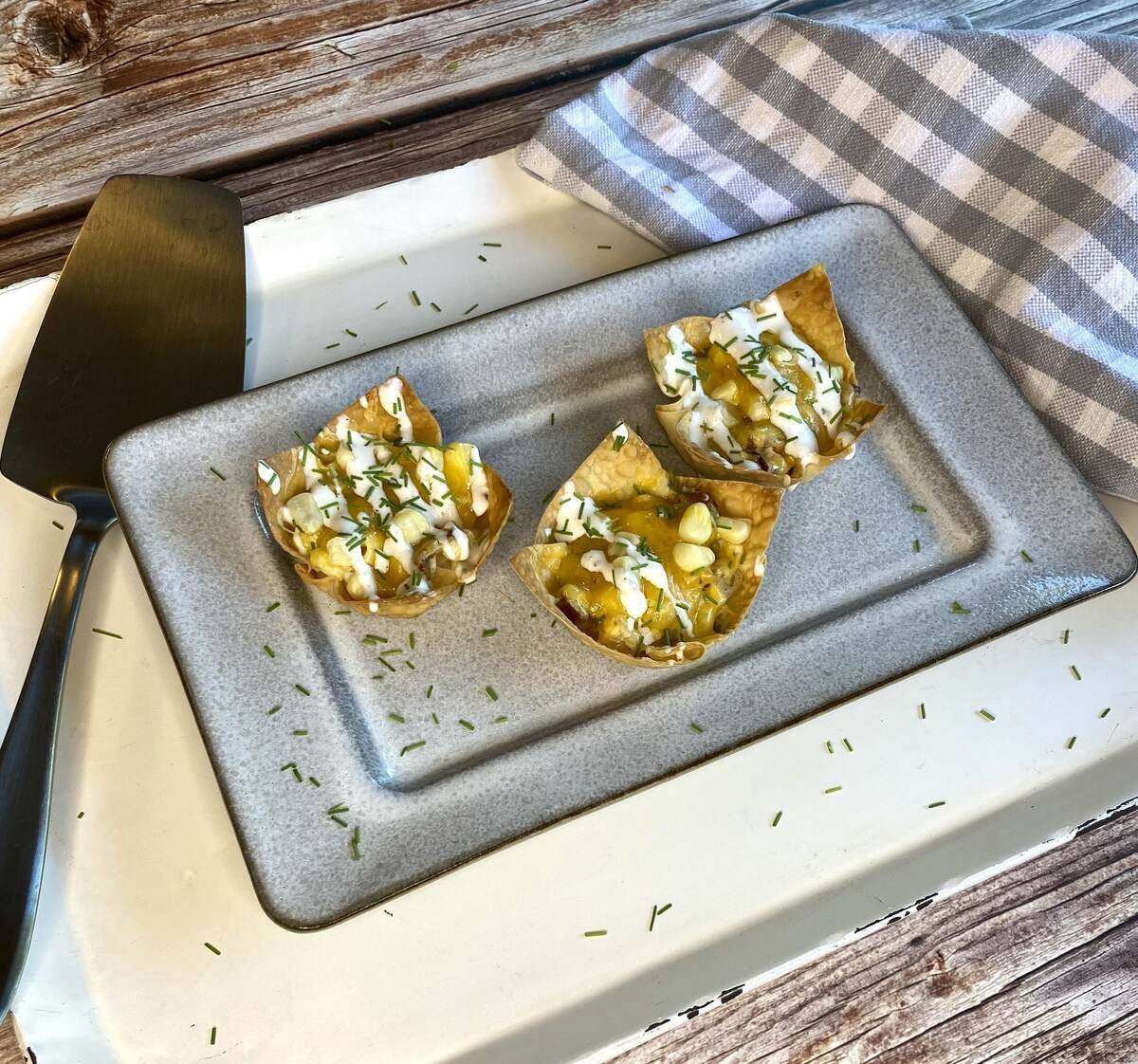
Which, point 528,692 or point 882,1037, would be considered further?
point 882,1037

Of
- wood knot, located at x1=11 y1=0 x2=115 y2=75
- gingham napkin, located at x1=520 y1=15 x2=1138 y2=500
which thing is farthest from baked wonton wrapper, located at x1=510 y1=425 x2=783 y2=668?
wood knot, located at x1=11 y1=0 x2=115 y2=75

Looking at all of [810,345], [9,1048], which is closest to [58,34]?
[810,345]

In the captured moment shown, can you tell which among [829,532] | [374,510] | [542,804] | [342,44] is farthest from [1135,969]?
[342,44]

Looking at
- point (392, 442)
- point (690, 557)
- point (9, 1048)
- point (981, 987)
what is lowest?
point (981, 987)

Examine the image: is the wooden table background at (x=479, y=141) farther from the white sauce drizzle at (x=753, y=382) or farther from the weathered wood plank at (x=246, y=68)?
the white sauce drizzle at (x=753, y=382)

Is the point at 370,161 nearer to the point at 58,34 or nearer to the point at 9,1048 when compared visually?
the point at 58,34

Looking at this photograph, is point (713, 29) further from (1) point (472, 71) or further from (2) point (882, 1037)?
(2) point (882, 1037)

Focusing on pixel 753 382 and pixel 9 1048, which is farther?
pixel 753 382
